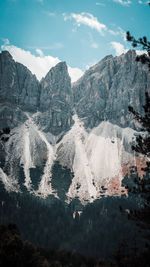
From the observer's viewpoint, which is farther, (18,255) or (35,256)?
(35,256)

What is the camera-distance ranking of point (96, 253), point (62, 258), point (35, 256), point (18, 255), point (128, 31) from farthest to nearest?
point (96, 253) < point (62, 258) < point (35, 256) < point (18, 255) < point (128, 31)

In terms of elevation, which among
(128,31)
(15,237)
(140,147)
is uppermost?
(128,31)

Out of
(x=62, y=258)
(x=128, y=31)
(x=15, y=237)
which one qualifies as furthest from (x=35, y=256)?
(x=128, y=31)

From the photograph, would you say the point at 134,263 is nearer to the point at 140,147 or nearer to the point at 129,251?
the point at 129,251

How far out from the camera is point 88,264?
413 ft

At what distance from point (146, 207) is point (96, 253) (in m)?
174

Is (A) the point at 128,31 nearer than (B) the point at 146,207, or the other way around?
(B) the point at 146,207

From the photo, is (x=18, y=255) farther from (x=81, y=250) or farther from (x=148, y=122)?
(x=81, y=250)

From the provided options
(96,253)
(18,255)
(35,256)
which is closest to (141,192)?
(18,255)

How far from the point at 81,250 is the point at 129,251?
590 ft

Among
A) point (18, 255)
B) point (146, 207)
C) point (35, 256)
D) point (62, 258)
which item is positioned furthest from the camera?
point (62, 258)

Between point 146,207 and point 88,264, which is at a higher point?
point 146,207

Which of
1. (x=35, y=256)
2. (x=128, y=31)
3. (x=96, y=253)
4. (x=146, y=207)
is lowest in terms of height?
(x=96, y=253)

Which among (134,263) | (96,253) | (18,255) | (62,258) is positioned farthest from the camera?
(96,253)
